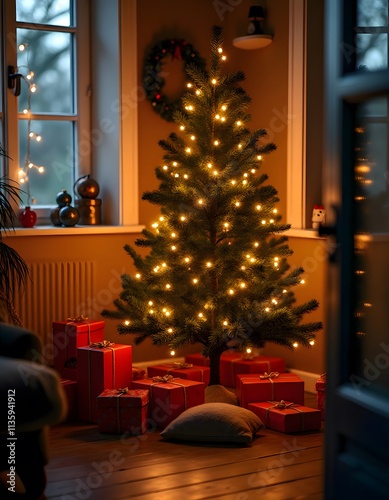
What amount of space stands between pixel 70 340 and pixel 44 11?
81.7 inches

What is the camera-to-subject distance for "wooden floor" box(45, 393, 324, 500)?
303 cm

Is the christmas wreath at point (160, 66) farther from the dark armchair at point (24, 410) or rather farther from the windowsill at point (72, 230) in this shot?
the dark armchair at point (24, 410)

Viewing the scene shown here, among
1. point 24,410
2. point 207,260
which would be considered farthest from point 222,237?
point 24,410

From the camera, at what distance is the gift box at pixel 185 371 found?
14.1 feet

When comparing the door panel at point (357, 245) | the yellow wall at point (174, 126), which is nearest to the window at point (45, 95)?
the yellow wall at point (174, 126)

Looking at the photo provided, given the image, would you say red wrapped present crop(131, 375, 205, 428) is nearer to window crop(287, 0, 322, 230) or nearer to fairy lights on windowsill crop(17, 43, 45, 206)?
window crop(287, 0, 322, 230)

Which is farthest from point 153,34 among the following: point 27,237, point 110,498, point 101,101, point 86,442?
point 110,498

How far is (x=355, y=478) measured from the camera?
86.8 inches

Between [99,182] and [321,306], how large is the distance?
165 cm

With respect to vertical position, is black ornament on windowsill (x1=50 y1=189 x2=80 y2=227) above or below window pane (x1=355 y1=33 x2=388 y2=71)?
below

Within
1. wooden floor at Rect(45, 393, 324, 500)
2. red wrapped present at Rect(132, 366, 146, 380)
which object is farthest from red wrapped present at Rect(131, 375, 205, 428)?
red wrapped present at Rect(132, 366, 146, 380)

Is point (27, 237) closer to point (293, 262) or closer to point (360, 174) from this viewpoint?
point (293, 262)

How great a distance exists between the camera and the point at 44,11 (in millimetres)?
4965

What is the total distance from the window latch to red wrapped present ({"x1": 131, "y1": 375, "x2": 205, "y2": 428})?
1.98m
